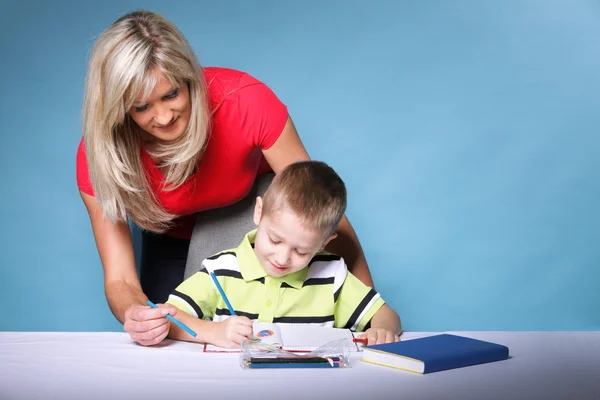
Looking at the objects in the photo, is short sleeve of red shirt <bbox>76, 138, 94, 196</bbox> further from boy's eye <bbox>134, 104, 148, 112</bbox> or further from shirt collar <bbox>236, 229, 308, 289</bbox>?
shirt collar <bbox>236, 229, 308, 289</bbox>

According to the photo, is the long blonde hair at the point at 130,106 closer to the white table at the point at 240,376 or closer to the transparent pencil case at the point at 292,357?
the white table at the point at 240,376

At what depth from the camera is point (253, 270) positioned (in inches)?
60.1

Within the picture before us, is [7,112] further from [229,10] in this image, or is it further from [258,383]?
[258,383]

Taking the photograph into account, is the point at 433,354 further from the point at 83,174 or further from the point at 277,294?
the point at 83,174

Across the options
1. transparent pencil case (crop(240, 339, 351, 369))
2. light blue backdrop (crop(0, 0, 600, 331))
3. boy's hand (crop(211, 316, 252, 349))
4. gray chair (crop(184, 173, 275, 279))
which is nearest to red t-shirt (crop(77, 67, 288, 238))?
gray chair (crop(184, 173, 275, 279))

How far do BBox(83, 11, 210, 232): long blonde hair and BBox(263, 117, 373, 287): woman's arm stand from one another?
7.7 inches

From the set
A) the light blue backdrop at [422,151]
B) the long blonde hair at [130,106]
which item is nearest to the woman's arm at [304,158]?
the long blonde hair at [130,106]

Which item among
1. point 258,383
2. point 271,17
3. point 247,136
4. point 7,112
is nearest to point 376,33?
point 271,17

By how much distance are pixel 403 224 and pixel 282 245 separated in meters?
1.44

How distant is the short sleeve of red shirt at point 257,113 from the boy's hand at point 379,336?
2.05 feet

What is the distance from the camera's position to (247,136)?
5.90 feet

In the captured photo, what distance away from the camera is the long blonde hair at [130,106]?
1547 mm

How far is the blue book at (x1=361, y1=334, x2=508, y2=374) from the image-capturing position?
3.65 ft

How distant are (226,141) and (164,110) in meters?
0.24
